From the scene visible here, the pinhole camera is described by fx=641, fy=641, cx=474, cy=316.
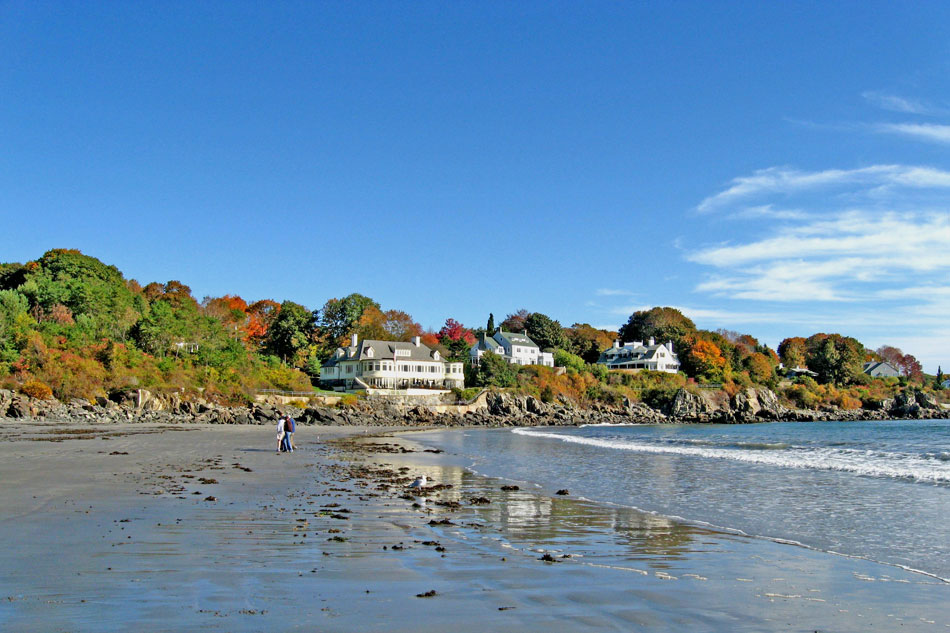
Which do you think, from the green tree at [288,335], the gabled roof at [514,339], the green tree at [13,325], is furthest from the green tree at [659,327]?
the green tree at [13,325]

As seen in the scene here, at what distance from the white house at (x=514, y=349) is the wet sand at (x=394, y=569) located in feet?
291

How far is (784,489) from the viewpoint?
1594 cm

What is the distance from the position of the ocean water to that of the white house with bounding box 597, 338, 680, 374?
3059 inches

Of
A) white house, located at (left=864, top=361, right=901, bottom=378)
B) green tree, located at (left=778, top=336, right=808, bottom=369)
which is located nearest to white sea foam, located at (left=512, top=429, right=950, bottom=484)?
green tree, located at (left=778, top=336, right=808, bottom=369)

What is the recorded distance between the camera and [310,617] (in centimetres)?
513

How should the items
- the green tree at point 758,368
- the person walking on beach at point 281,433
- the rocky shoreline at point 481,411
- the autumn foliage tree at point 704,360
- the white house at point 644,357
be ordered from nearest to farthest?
1. the person walking on beach at point 281,433
2. the rocky shoreline at point 481,411
3. the autumn foliage tree at point 704,360
4. the white house at point 644,357
5. the green tree at point 758,368

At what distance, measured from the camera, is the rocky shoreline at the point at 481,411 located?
4191 centimetres

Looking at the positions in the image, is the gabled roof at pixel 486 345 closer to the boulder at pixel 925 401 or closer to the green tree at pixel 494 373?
the green tree at pixel 494 373

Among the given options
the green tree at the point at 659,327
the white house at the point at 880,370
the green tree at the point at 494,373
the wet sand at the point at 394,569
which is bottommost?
the wet sand at the point at 394,569

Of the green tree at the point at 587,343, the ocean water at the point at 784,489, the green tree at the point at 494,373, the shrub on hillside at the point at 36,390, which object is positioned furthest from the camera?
the green tree at the point at 587,343

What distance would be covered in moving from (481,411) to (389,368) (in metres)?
14.4

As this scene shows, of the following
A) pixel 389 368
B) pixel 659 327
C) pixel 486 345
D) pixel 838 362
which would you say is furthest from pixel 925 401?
pixel 389 368

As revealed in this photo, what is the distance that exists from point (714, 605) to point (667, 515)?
6223 millimetres

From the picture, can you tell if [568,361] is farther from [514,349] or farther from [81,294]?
[81,294]
